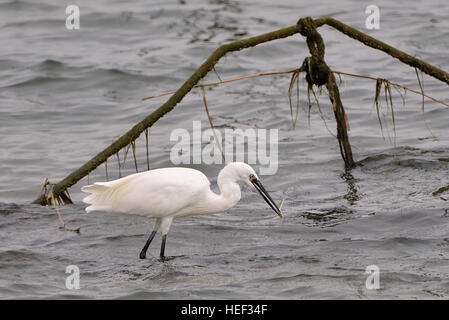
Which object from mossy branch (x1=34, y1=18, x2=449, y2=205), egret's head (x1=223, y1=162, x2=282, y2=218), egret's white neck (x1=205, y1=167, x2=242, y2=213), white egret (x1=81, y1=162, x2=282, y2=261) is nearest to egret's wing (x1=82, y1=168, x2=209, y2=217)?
white egret (x1=81, y1=162, x2=282, y2=261)

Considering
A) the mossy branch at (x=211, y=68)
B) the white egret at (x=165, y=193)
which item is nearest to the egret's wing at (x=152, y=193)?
the white egret at (x=165, y=193)

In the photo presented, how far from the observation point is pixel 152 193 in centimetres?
795

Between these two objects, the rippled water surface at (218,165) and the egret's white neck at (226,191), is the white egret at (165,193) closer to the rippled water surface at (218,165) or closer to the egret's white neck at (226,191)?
the egret's white neck at (226,191)

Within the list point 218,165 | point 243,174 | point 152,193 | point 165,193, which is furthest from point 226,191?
point 218,165

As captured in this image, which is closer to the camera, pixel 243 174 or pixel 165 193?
pixel 165 193

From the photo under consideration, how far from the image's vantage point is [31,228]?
8961 millimetres

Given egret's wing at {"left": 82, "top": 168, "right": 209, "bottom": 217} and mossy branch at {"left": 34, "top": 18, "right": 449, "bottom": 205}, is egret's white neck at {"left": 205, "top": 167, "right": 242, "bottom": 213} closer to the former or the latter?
egret's wing at {"left": 82, "top": 168, "right": 209, "bottom": 217}

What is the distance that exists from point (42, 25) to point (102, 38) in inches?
67.8

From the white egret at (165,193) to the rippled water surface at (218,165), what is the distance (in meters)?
0.45

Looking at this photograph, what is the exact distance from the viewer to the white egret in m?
7.93

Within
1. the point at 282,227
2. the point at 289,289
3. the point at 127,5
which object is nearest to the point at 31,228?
the point at 282,227

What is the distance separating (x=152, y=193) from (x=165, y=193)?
0.43 feet

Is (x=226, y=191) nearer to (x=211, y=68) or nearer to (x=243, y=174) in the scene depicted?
(x=243, y=174)

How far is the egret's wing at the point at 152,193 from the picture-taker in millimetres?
7922
